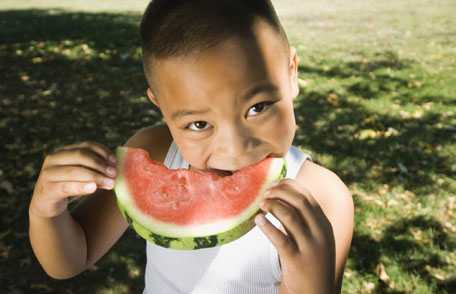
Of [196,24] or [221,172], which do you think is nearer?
[196,24]

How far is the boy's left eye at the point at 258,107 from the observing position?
5.82ft

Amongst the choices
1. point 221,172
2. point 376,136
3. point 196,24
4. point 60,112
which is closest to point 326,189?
point 221,172

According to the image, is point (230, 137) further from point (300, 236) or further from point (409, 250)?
point (409, 250)

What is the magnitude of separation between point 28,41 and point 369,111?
7212mm

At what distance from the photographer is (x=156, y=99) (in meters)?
1.99

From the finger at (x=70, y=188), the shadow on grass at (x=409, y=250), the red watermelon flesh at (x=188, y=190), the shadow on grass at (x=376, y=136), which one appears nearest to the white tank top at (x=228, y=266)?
the red watermelon flesh at (x=188, y=190)

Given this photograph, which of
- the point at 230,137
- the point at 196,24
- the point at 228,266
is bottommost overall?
the point at 228,266

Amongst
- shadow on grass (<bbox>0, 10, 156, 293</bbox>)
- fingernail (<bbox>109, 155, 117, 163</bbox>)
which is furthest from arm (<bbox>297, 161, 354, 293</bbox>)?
shadow on grass (<bbox>0, 10, 156, 293</bbox>)

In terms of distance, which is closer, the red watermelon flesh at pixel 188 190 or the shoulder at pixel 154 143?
the red watermelon flesh at pixel 188 190

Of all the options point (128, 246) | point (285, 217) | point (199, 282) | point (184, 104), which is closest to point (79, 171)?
point (184, 104)

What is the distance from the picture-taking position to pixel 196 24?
173 centimetres

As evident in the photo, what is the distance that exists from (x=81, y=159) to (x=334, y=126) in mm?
4960

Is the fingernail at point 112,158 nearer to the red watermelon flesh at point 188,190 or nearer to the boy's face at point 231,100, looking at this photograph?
the red watermelon flesh at point 188,190

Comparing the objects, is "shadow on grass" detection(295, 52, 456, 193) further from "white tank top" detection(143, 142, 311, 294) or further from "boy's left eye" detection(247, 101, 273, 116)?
"boy's left eye" detection(247, 101, 273, 116)
